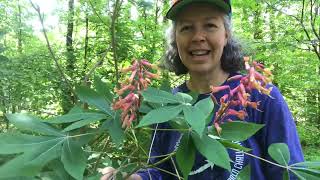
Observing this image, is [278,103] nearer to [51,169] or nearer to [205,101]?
[205,101]

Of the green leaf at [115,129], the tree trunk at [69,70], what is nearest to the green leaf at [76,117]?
the green leaf at [115,129]

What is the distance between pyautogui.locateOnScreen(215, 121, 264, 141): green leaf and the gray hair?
3.28ft

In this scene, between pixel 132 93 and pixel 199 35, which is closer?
pixel 132 93

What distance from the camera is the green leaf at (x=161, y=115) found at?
0.89m

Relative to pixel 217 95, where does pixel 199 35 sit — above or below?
above

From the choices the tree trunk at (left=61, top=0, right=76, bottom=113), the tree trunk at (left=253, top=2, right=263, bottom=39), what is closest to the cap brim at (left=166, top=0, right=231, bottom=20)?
the tree trunk at (left=61, top=0, right=76, bottom=113)

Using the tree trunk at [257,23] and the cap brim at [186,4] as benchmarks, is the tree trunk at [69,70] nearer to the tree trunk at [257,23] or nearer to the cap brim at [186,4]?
the cap brim at [186,4]

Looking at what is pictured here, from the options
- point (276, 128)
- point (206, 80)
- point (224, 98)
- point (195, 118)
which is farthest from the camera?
point (206, 80)

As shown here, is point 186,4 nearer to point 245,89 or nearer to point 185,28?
point 185,28

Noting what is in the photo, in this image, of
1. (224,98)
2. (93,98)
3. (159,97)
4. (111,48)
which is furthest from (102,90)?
(111,48)

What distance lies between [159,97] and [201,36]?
91 centimetres

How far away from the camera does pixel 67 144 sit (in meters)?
1.01

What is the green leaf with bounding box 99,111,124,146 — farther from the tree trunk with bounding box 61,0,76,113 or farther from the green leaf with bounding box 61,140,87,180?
the tree trunk with bounding box 61,0,76,113

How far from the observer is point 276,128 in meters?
1.65
